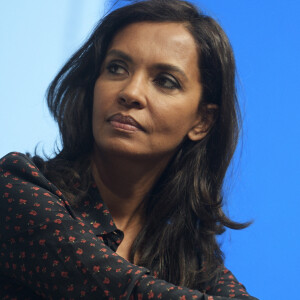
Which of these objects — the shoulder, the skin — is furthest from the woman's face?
the shoulder

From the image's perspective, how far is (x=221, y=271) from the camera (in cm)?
150

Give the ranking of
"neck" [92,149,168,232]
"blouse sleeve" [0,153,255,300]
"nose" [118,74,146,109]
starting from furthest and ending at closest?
"neck" [92,149,168,232]
"nose" [118,74,146,109]
"blouse sleeve" [0,153,255,300]

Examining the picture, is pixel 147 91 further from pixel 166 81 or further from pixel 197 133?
pixel 197 133

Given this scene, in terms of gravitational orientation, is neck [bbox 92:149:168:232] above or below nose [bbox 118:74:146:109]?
below

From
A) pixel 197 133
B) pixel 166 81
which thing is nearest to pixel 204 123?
pixel 197 133

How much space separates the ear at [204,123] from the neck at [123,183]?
0.44 ft

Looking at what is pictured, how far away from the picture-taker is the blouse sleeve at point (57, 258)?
113 cm

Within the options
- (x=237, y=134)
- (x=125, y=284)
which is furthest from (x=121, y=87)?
(x=125, y=284)

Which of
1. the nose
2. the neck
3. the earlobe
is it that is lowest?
the neck

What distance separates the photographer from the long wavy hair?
4.86 ft

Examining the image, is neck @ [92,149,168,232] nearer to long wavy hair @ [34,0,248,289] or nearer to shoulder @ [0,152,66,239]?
long wavy hair @ [34,0,248,289]

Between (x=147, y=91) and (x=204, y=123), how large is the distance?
0.26m

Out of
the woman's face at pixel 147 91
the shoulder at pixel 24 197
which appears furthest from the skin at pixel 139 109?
the shoulder at pixel 24 197

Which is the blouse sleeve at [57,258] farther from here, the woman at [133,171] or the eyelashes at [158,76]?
the eyelashes at [158,76]
